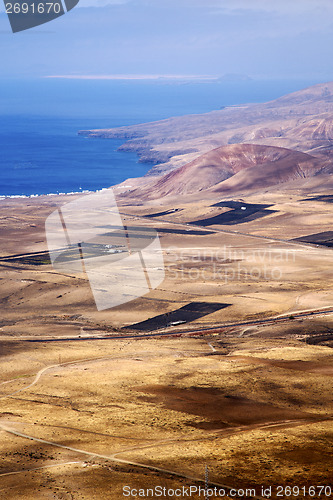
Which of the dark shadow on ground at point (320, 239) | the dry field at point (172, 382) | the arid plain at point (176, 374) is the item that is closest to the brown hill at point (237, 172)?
the dark shadow on ground at point (320, 239)

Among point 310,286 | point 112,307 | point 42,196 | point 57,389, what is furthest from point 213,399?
point 42,196

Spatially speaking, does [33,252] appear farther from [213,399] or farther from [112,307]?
[213,399]

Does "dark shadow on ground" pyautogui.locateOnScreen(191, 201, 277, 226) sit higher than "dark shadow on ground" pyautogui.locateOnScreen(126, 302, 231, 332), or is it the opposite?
"dark shadow on ground" pyautogui.locateOnScreen(126, 302, 231, 332)

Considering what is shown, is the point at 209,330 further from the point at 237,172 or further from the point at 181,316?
the point at 237,172

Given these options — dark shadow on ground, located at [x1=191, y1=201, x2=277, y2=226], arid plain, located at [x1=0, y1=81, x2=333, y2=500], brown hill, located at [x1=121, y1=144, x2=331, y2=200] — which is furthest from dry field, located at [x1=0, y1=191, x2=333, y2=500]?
brown hill, located at [x1=121, y1=144, x2=331, y2=200]

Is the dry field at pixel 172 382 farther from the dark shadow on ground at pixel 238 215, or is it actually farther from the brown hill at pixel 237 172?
the brown hill at pixel 237 172

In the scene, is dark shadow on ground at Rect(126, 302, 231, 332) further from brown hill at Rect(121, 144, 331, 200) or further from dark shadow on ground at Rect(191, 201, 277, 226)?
brown hill at Rect(121, 144, 331, 200)
